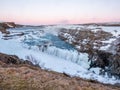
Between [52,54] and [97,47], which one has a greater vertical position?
[97,47]

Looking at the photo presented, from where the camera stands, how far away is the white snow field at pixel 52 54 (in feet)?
136

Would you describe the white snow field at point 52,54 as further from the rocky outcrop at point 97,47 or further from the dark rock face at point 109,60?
the rocky outcrop at point 97,47

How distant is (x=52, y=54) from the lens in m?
51.3

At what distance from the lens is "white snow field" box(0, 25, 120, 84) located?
136 feet

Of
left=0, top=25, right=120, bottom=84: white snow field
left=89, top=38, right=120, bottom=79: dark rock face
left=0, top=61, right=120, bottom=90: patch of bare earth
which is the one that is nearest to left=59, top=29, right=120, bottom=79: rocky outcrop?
left=89, top=38, right=120, bottom=79: dark rock face

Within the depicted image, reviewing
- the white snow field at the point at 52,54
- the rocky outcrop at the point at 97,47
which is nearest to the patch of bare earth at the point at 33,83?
the white snow field at the point at 52,54

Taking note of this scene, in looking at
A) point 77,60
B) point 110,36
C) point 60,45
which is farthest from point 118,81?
point 110,36

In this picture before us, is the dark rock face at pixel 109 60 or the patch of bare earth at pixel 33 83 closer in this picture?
the patch of bare earth at pixel 33 83

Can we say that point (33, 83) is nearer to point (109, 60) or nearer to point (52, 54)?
point (109, 60)

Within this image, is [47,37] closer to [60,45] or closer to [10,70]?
[60,45]

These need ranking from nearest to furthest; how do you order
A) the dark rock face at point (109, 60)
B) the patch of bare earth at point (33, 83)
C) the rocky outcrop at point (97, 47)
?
the patch of bare earth at point (33, 83) → the dark rock face at point (109, 60) → the rocky outcrop at point (97, 47)

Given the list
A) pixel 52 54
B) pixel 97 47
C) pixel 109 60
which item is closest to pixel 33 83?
pixel 109 60

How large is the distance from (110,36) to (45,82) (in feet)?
162

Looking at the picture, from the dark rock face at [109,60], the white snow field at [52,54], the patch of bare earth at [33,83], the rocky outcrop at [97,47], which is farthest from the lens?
the rocky outcrop at [97,47]
